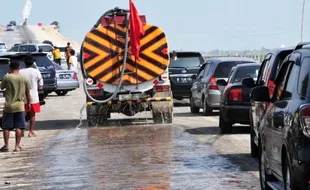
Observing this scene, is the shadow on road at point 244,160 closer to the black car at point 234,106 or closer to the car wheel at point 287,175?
the black car at point 234,106

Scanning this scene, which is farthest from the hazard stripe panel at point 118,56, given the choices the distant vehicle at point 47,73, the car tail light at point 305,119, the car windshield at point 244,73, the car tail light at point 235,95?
the car tail light at point 305,119

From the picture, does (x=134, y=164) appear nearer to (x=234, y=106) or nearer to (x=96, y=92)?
(x=234, y=106)

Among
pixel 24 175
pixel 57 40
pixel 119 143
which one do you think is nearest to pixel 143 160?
pixel 24 175

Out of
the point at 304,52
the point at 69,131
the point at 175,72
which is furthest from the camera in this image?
the point at 175,72

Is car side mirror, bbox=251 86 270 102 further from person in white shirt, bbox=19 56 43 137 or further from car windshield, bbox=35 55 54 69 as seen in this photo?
car windshield, bbox=35 55 54 69

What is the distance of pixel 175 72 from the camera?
32312 mm

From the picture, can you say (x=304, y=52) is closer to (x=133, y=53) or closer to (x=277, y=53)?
(x=277, y=53)

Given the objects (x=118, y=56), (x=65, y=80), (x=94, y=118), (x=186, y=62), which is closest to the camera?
(x=118, y=56)

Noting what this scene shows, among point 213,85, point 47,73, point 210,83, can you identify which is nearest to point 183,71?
point 210,83

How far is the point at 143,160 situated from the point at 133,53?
27.1ft

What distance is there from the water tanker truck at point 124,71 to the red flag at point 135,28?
0.14 m

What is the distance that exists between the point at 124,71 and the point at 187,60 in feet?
30.5

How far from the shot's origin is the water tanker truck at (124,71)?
23391mm

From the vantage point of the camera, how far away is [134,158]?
15.8 metres
